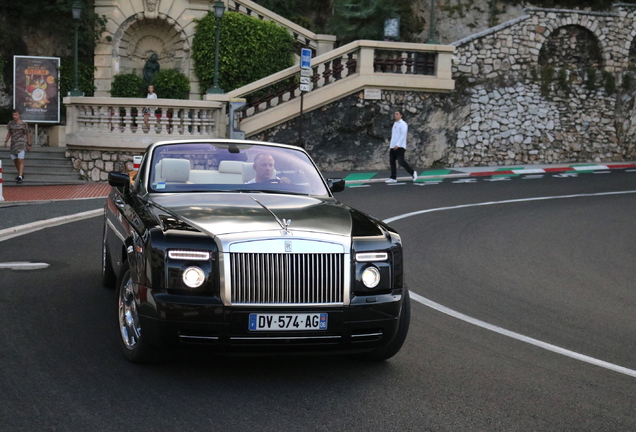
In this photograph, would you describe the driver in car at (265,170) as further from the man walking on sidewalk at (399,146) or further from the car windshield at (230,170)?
the man walking on sidewalk at (399,146)

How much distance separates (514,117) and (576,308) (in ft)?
65.3

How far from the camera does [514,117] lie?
27859mm

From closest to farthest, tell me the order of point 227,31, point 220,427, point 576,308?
point 220,427
point 576,308
point 227,31

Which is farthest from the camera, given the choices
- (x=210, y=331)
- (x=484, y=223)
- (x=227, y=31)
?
(x=227, y=31)

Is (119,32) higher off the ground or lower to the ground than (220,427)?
higher

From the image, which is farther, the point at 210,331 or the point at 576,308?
the point at 576,308

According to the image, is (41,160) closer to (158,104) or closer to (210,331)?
(158,104)

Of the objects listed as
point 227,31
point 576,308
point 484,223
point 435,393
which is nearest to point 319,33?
point 227,31

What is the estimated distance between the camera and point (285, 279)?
5.45m

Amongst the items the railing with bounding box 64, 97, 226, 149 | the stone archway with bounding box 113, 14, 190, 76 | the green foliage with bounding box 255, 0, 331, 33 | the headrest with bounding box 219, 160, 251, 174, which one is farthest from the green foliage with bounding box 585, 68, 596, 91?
the headrest with bounding box 219, 160, 251, 174

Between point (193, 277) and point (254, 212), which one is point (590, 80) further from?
point (193, 277)

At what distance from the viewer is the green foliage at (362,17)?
30777 millimetres

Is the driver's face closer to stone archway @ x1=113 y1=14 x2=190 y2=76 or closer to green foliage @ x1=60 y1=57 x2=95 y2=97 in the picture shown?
green foliage @ x1=60 y1=57 x2=95 y2=97

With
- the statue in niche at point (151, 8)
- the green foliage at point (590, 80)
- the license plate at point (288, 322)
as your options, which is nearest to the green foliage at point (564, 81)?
the green foliage at point (590, 80)
